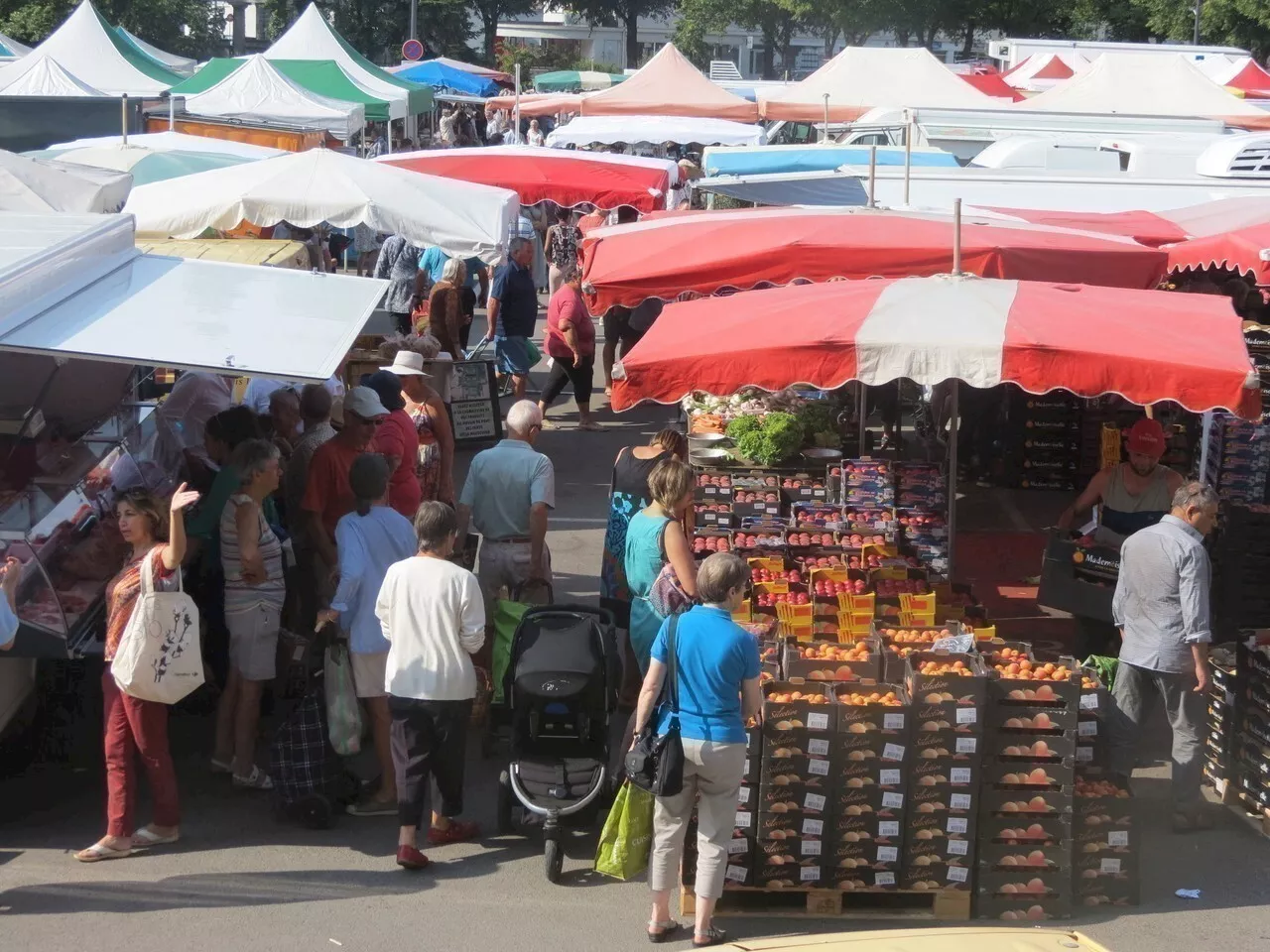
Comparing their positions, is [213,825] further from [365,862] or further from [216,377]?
[216,377]

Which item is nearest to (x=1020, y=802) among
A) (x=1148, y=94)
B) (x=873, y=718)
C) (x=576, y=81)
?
(x=873, y=718)

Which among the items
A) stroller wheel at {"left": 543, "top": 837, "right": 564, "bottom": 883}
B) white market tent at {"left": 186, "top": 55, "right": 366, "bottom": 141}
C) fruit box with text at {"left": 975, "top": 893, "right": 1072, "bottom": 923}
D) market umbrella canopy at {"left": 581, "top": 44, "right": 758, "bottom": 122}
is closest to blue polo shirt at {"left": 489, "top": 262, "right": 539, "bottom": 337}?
white market tent at {"left": 186, "top": 55, "right": 366, "bottom": 141}

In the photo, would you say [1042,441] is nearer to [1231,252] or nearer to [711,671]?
[1231,252]

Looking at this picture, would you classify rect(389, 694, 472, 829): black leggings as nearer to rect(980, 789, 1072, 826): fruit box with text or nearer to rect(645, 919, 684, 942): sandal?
rect(645, 919, 684, 942): sandal

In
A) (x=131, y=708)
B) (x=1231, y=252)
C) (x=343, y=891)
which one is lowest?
(x=343, y=891)

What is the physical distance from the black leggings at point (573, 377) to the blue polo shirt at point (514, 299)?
0.54 metres

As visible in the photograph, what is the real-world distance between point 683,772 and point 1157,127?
56.8ft

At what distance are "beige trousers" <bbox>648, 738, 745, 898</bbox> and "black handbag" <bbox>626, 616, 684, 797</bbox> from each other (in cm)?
7

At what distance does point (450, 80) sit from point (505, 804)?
3840 cm

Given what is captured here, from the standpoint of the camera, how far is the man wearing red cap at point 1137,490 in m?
8.21

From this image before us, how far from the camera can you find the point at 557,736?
645 centimetres

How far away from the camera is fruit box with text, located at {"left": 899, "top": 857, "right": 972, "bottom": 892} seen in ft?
19.7

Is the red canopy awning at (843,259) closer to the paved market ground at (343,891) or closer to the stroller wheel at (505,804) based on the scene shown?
the paved market ground at (343,891)

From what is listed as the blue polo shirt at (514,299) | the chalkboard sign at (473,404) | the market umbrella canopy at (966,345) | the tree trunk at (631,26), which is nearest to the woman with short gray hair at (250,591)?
the market umbrella canopy at (966,345)
